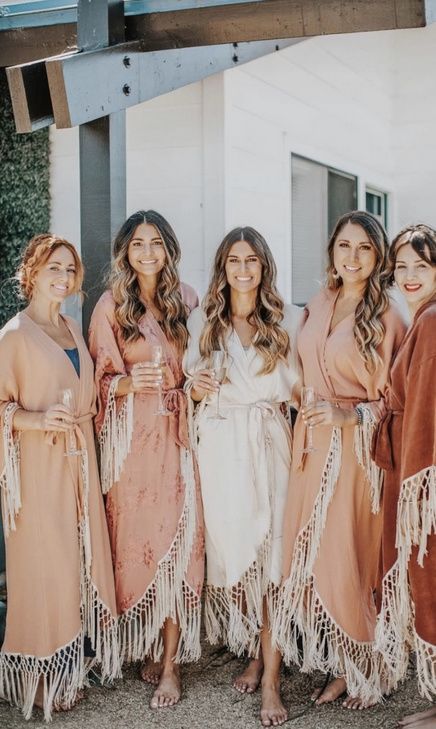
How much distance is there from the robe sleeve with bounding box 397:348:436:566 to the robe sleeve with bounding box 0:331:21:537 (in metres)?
1.56

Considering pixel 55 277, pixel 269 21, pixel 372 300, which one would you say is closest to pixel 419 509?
pixel 372 300

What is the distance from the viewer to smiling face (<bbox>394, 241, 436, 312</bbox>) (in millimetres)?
3199

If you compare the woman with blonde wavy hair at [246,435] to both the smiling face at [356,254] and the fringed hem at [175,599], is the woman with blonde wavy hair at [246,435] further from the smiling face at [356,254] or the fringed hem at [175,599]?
the smiling face at [356,254]

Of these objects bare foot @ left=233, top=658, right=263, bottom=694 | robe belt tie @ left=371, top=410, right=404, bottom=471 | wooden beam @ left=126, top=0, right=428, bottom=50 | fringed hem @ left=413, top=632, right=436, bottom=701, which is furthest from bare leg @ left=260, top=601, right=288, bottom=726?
wooden beam @ left=126, top=0, right=428, bottom=50

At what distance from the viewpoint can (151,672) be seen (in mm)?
3803

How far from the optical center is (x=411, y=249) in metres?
3.21

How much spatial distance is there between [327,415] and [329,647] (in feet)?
3.21

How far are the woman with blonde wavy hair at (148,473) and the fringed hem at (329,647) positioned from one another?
1.34 ft

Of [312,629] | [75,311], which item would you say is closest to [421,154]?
[75,311]

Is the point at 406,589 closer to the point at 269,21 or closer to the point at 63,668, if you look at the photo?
the point at 63,668

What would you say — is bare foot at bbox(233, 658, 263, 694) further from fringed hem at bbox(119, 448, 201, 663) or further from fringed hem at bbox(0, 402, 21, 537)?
fringed hem at bbox(0, 402, 21, 537)

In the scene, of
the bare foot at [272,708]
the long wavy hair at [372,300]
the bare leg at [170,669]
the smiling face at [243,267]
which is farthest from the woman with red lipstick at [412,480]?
the bare leg at [170,669]

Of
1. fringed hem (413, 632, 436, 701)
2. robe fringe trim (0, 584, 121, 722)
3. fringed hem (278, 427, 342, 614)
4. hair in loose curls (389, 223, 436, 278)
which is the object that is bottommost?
robe fringe trim (0, 584, 121, 722)

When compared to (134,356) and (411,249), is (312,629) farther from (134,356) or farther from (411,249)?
(411,249)
